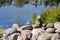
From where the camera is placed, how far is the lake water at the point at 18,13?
18.7 ft

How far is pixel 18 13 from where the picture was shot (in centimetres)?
580

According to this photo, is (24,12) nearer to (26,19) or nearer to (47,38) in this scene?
(26,19)

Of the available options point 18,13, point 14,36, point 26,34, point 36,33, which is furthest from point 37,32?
point 18,13

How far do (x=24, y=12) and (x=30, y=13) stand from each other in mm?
167

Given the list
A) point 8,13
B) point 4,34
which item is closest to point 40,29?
point 4,34

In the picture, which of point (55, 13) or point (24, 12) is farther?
point (24, 12)

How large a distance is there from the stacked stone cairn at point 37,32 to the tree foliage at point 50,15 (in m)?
0.15

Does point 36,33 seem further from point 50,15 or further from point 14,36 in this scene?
point 50,15

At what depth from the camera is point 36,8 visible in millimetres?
5758

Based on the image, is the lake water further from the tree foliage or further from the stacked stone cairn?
the stacked stone cairn

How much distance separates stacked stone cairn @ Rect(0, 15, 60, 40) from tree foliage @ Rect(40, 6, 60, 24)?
15 centimetres

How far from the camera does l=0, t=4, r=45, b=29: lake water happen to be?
571 cm

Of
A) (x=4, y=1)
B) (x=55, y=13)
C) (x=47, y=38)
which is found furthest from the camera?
(x=4, y=1)

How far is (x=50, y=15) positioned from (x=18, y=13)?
102 cm
